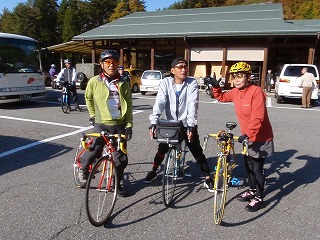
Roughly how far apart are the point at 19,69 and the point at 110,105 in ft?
28.5

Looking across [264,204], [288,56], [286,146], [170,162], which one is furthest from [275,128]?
[288,56]

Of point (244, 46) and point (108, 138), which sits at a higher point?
point (244, 46)

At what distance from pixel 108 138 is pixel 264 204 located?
2108 millimetres

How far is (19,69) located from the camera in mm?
Result: 10672

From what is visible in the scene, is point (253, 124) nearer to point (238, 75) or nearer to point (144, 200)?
point (238, 75)

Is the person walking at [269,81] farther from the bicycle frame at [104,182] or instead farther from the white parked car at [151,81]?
the bicycle frame at [104,182]

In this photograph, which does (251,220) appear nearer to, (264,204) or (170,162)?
(264,204)

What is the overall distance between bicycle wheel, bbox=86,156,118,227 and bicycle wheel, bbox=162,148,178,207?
59cm

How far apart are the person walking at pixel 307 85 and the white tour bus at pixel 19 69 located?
10959 mm

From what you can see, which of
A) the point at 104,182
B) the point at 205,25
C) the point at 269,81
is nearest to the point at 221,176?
the point at 104,182

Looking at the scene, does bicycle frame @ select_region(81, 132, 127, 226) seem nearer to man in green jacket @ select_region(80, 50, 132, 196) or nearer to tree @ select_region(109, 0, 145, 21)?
man in green jacket @ select_region(80, 50, 132, 196)

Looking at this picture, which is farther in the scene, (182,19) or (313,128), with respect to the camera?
(182,19)

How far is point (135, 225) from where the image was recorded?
302 centimetres

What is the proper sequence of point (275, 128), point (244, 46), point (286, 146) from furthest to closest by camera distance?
point (244, 46)
point (275, 128)
point (286, 146)
